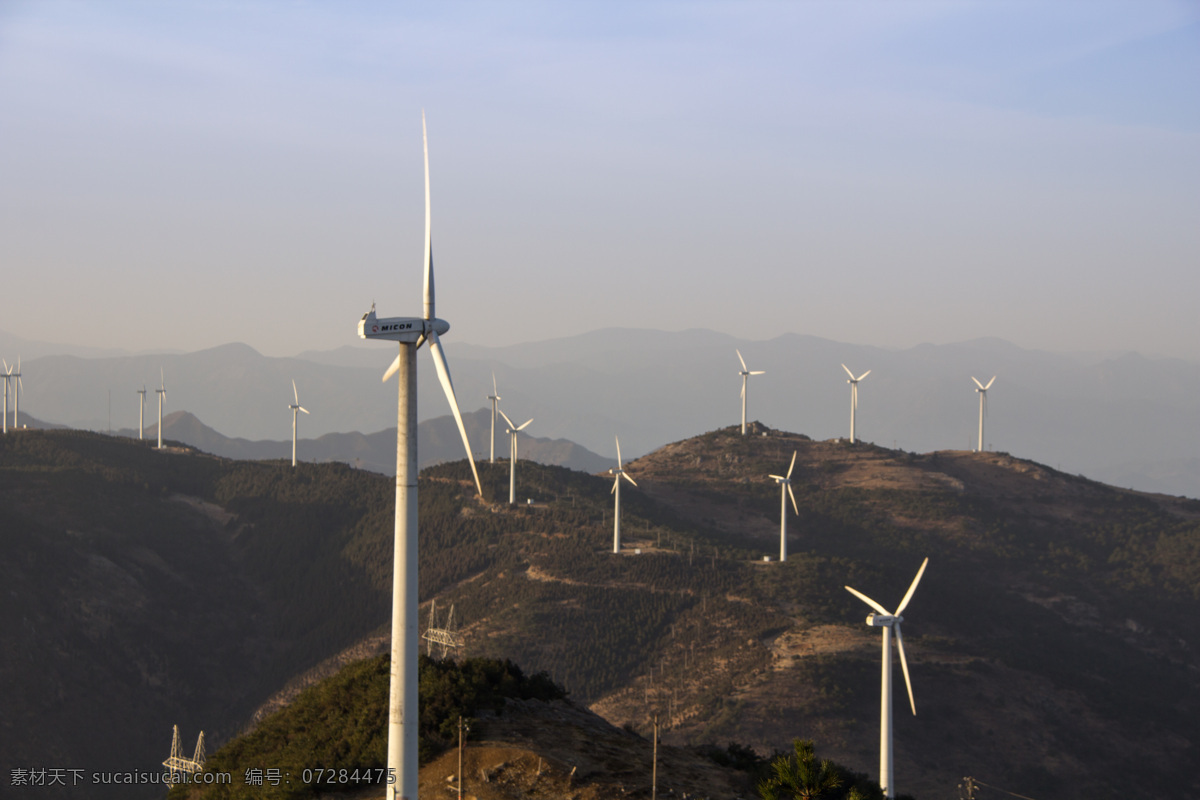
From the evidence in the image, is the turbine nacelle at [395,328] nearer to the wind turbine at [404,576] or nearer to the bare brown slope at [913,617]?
the wind turbine at [404,576]

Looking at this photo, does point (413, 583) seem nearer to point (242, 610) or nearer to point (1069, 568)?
point (242, 610)

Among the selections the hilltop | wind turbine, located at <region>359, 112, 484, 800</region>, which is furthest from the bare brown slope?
wind turbine, located at <region>359, 112, 484, 800</region>

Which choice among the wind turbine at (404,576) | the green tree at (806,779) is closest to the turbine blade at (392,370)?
the wind turbine at (404,576)

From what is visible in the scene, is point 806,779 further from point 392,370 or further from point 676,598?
point 676,598

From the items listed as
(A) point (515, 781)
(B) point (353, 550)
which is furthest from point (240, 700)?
(A) point (515, 781)

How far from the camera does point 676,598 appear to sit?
123750mm

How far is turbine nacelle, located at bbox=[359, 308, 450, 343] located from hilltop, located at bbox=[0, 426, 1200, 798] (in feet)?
218

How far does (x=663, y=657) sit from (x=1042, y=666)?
42.5 meters

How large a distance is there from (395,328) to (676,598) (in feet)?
316

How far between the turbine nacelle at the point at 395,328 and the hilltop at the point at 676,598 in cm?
6642

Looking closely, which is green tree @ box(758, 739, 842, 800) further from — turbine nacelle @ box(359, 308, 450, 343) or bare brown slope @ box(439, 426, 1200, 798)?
bare brown slope @ box(439, 426, 1200, 798)

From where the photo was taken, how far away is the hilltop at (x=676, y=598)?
319 feet

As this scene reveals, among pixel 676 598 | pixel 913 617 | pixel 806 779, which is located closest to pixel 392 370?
pixel 806 779

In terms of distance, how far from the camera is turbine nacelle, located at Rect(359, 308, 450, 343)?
32.3 metres
